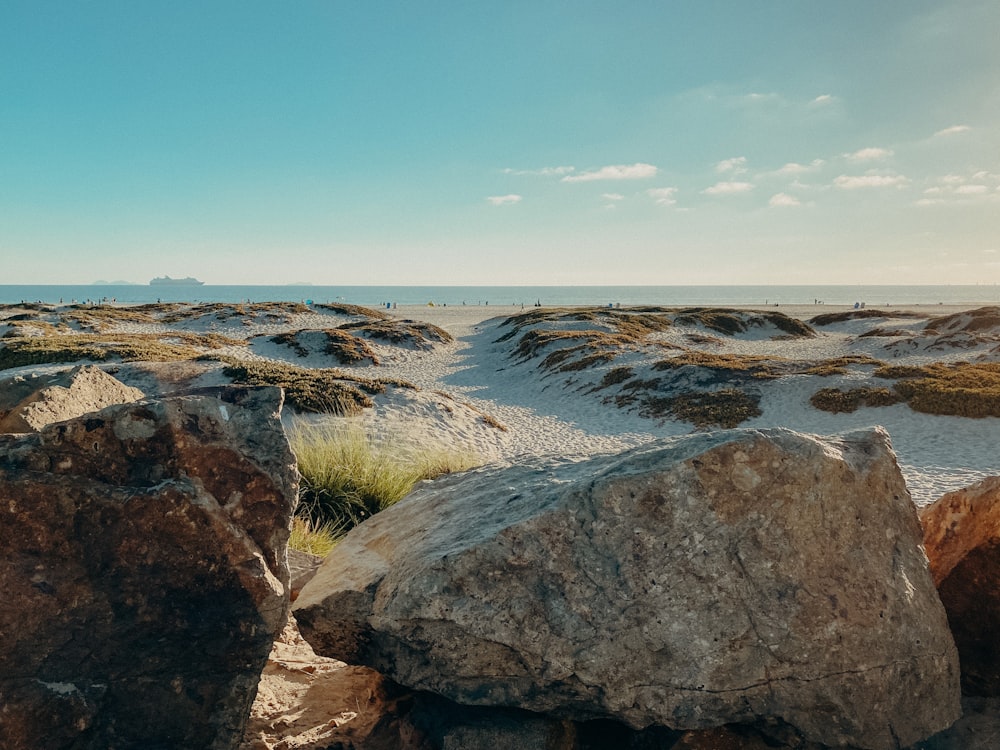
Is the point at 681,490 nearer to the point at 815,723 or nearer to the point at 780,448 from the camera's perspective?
the point at 780,448

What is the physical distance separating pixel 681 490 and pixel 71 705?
135 inches

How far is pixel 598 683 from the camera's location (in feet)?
11.8

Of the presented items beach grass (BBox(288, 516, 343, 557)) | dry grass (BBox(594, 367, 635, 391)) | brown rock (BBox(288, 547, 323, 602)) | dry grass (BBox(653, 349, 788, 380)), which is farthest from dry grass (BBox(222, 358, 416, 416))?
dry grass (BBox(653, 349, 788, 380))

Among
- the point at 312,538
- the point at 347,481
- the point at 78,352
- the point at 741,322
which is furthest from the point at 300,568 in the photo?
the point at 741,322

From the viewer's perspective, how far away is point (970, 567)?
4703 mm

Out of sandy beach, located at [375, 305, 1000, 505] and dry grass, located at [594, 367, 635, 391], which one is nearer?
sandy beach, located at [375, 305, 1000, 505]

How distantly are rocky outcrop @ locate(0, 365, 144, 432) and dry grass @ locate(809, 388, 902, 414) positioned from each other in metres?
21.2

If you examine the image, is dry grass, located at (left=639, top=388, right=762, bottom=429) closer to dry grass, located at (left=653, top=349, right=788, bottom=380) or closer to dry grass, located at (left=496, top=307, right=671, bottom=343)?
dry grass, located at (left=653, top=349, right=788, bottom=380)

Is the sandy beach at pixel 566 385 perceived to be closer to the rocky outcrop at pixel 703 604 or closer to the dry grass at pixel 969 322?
the dry grass at pixel 969 322

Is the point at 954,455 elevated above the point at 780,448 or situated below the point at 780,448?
below

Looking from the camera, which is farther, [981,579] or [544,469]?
[544,469]

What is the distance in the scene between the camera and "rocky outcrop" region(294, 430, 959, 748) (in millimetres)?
3609

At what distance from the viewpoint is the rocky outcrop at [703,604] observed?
142 inches

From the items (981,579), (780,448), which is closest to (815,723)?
(780,448)
